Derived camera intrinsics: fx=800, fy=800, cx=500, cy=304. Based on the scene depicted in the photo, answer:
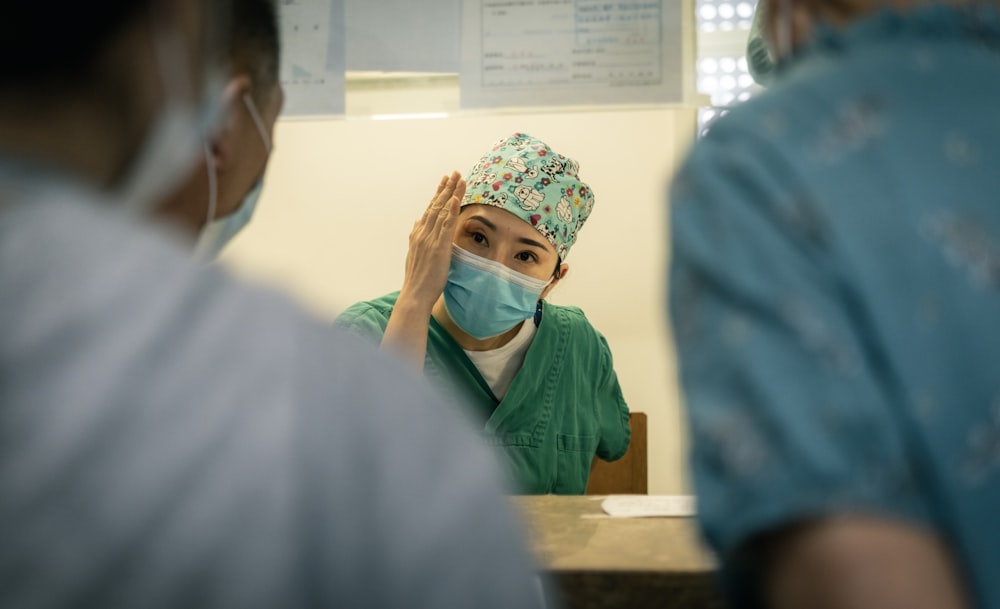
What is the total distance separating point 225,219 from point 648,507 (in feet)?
2.82

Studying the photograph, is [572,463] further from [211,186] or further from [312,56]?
[211,186]

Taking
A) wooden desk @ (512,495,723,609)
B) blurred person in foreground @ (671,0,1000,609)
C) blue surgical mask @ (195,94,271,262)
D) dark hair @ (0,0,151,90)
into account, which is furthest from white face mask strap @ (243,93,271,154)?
wooden desk @ (512,495,723,609)

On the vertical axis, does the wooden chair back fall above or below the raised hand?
below

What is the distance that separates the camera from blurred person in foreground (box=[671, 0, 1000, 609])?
0.41 m

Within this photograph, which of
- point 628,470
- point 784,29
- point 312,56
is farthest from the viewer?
point 628,470

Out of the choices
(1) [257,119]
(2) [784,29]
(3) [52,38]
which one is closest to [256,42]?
(1) [257,119]

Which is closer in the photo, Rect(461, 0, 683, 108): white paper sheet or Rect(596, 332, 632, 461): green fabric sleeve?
Rect(461, 0, 683, 108): white paper sheet

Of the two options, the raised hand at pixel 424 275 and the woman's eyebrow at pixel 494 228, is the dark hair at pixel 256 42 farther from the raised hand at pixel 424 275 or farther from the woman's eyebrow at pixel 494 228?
the woman's eyebrow at pixel 494 228

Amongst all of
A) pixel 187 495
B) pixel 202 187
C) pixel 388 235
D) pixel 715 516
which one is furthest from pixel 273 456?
pixel 388 235

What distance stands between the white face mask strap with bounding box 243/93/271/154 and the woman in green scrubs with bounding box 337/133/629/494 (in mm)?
1044

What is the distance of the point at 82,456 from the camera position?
12.9 inches

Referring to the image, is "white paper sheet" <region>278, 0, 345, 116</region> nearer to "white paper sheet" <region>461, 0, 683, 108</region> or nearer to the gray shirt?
"white paper sheet" <region>461, 0, 683, 108</region>

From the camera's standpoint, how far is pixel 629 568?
912 millimetres

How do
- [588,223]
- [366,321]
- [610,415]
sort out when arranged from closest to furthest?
1. [366,321]
2. [610,415]
3. [588,223]
